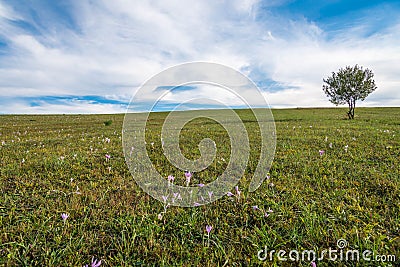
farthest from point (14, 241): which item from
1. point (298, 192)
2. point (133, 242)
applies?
point (298, 192)

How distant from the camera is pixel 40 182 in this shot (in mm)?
5410

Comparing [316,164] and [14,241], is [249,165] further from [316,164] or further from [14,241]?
[14,241]

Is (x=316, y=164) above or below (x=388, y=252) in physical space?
above

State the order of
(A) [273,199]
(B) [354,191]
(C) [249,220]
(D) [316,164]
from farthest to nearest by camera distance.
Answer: (D) [316,164], (B) [354,191], (A) [273,199], (C) [249,220]

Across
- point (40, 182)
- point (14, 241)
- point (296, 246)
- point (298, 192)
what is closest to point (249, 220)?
point (296, 246)

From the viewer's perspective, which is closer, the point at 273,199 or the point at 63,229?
the point at 63,229

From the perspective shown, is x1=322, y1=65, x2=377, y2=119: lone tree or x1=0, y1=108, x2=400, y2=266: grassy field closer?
x1=0, y1=108, x2=400, y2=266: grassy field

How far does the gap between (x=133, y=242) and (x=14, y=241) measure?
5.53 feet

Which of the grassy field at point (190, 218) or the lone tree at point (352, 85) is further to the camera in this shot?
the lone tree at point (352, 85)

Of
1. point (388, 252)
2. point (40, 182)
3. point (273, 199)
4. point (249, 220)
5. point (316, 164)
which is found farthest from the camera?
point (316, 164)

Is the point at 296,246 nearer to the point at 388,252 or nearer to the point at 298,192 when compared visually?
the point at 388,252

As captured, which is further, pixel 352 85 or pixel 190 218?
pixel 352 85

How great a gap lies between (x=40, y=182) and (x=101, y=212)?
7.68 feet

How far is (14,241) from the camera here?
3334 millimetres
